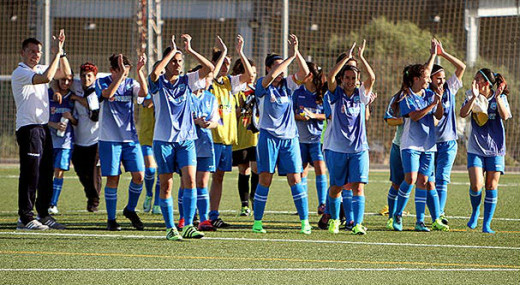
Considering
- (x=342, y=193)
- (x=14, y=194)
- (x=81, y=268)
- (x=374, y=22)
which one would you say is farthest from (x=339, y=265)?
(x=374, y=22)

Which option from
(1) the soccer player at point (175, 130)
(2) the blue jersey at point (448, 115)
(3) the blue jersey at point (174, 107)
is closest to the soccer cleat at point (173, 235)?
(1) the soccer player at point (175, 130)

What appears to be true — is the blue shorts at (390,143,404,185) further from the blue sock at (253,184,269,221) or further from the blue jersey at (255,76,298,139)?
the blue sock at (253,184,269,221)

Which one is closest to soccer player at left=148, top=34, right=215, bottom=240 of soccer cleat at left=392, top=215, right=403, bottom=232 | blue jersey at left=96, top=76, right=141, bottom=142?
blue jersey at left=96, top=76, right=141, bottom=142

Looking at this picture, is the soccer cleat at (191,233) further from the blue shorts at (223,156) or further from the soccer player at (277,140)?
the blue shorts at (223,156)

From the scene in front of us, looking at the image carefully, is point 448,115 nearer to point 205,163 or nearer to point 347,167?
point 347,167

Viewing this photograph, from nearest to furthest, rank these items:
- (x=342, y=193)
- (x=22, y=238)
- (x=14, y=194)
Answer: (x=22, y=238)
(x=342, y=193)
(x=14, y=194)

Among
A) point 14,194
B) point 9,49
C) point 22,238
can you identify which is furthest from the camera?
point 9,49

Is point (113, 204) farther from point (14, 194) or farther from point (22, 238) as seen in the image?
point (14, 194)

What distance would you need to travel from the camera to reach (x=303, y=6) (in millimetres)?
27094

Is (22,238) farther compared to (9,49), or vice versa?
(9,49)

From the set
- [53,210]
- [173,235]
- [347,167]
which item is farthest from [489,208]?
[53,210]

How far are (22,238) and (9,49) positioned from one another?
72.9 ft

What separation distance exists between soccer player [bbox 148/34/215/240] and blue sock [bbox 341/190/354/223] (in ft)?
6.26

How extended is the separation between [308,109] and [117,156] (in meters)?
2.47
